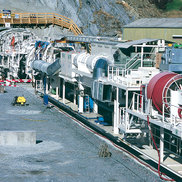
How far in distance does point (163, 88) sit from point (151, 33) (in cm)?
3620

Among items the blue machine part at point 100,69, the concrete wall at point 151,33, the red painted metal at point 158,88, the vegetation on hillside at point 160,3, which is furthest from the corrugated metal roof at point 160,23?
the vegetation on hillside at point 160,3

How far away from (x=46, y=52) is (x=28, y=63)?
7.82 metres

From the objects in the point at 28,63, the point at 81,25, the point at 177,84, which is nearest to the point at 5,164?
the point at 177,84

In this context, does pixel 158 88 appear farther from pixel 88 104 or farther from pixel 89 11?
pixel 89 11

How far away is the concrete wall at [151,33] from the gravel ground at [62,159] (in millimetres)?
20371

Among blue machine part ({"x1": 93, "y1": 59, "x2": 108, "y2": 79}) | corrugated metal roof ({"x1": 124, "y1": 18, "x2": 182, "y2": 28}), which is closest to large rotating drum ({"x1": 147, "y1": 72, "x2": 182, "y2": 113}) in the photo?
blue machine part ({"x1": 93, "y1": 59, "x2": 108, "y2": 79})

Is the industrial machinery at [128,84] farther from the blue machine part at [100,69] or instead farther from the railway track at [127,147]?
the railway track at [127,147]

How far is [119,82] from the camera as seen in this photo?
1252 inches

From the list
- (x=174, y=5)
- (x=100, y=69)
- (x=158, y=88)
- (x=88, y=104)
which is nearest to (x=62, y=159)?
(x=158, y=88)

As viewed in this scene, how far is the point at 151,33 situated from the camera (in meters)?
60.4

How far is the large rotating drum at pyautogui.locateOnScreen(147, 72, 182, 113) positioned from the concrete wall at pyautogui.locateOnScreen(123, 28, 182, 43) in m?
26.9

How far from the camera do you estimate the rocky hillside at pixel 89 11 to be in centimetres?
9456

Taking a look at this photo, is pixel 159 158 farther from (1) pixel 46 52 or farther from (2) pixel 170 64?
(1) pixel 46 52

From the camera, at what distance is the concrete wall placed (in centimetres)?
5557
